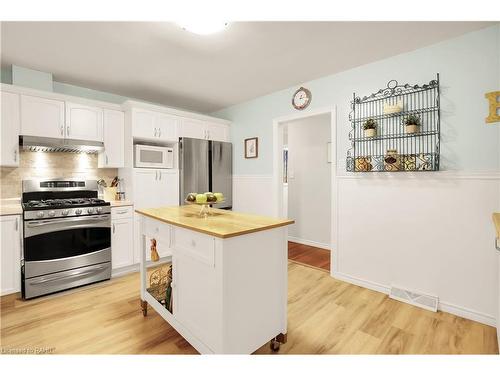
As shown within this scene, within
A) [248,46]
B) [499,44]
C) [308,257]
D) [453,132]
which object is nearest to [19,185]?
[248,46]

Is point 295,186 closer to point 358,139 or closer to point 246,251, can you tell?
point 358,139

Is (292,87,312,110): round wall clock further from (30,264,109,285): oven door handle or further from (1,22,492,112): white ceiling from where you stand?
(30,264,109,285): oven door handle

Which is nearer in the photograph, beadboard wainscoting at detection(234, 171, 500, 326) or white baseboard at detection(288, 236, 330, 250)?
beadboard wainscoting at detection(234, 171, 500, 326)

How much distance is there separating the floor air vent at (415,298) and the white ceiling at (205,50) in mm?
2324

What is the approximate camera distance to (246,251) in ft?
4.83

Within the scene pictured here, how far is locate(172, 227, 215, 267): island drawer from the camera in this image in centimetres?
142

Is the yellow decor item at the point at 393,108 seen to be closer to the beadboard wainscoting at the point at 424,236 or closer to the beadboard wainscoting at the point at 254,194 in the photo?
the beadboard wainscoting at the point at 424,236

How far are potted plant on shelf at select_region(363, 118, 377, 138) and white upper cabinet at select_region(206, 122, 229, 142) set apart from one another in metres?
2.30

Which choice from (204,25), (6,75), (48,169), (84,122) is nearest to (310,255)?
(204,25)

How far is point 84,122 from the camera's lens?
303cm

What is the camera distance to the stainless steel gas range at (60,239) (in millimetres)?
2463

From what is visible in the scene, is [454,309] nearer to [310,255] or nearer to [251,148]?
[310,255]

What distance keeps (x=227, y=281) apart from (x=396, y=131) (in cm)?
223

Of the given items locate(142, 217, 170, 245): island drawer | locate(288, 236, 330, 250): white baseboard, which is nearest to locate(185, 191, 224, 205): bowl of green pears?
locate(142, 217, 170, 245): island drawer
